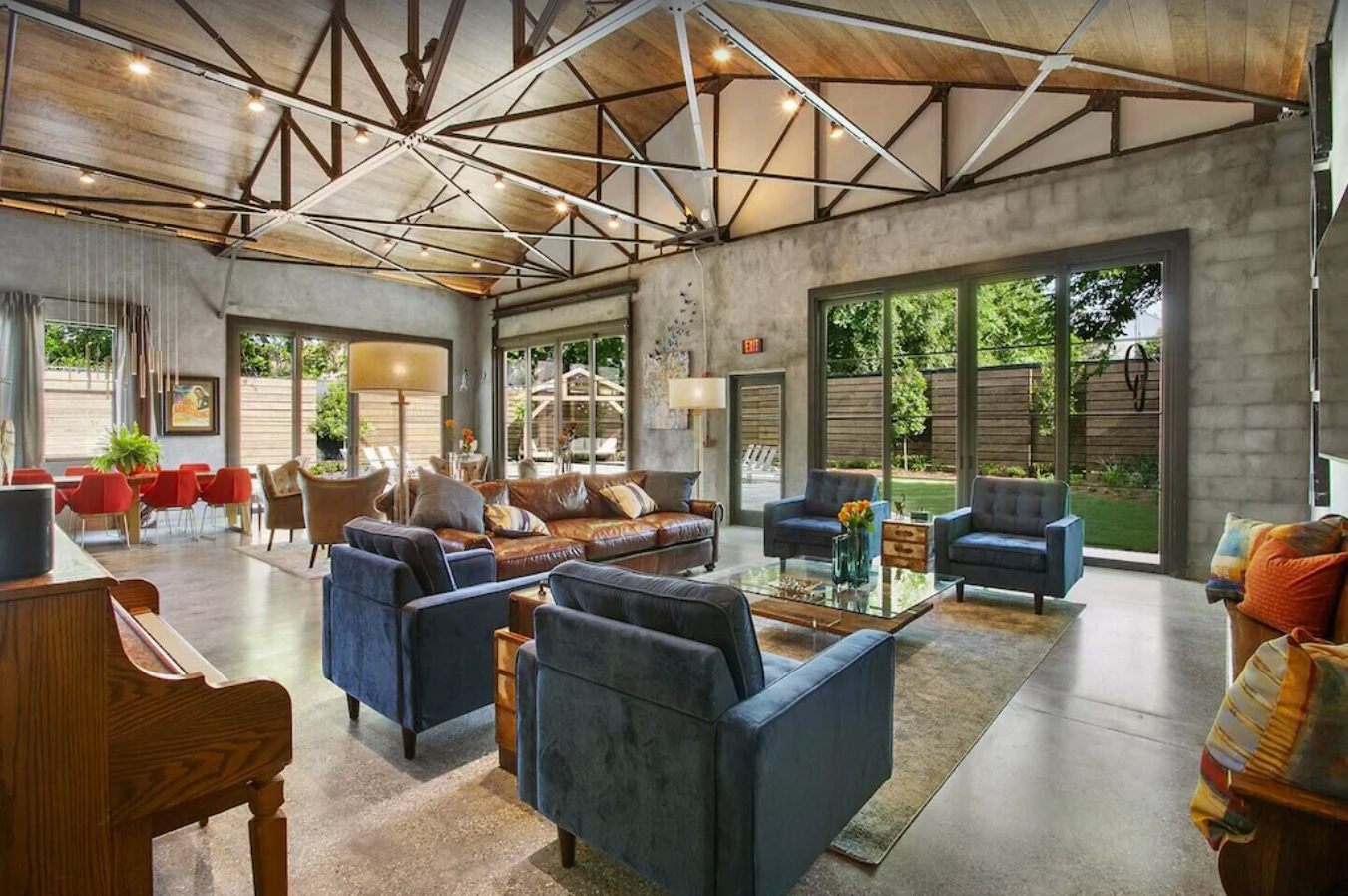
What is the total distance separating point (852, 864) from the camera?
6.29ft

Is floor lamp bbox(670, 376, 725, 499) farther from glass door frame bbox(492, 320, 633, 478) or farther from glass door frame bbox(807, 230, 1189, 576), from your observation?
glass door frame bbox(492, 320, 633, 478)

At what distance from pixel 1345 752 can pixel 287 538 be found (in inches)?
347

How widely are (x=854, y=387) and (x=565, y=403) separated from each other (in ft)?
16.8

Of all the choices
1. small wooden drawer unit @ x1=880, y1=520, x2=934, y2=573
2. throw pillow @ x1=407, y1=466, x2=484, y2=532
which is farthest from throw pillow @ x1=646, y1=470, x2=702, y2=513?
throw pillow @ x1=407, y1=466, x2=484, y2=532

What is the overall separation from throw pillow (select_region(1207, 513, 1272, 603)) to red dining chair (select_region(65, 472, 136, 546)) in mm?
8828

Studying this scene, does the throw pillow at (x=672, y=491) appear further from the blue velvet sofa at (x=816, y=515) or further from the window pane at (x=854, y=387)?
the window pane at (x=854, y=387)

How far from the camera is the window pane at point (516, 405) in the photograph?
11461 millimetres

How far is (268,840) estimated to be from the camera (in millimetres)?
1362

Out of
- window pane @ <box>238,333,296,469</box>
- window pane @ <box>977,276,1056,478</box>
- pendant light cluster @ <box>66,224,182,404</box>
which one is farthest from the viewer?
window pane @ <box>238,333,296,469</box>

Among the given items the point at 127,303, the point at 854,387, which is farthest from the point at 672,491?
the point at 127,303

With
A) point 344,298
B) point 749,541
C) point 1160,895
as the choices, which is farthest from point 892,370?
point 344,298

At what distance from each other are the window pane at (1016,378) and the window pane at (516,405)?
7.50 meters

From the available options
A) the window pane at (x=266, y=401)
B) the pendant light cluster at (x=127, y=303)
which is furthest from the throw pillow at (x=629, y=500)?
the pendant light cluster at (x=127, y=303)

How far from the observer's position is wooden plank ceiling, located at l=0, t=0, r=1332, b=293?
4289 millimetres
